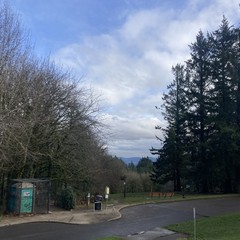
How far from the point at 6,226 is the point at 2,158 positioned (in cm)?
369

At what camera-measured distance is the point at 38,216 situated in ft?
70.2

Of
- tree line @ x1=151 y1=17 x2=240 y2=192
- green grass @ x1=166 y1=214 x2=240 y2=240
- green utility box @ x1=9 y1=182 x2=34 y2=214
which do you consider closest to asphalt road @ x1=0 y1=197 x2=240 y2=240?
green grass @ x1=166 y1=214 x2=240 y2=240

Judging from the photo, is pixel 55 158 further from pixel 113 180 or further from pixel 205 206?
pixel 113 180

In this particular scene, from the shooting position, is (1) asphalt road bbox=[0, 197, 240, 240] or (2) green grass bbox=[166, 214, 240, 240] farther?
(1) asphalt road bbox=[0, 197, 240, 240]

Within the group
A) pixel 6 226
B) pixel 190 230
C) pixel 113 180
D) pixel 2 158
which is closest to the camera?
pixel 190 230

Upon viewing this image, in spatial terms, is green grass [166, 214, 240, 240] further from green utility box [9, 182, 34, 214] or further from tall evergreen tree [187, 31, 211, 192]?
tall evergreen tree [187, 31, 211, 192]

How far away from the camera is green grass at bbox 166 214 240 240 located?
15.1 metres

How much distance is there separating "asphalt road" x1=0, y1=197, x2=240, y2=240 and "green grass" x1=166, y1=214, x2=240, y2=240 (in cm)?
141

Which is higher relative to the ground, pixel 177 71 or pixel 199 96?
pixel 177 71

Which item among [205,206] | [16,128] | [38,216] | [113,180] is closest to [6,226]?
[38,216]

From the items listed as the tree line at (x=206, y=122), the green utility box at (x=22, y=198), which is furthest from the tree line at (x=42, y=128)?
the tree line at (x=206, y=122)

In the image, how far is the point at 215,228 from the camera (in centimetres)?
1730

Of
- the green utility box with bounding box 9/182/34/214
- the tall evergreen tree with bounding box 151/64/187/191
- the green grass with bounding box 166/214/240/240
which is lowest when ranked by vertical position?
the green grass with bounding box 166/214/240/240

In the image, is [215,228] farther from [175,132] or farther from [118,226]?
[175,132]
